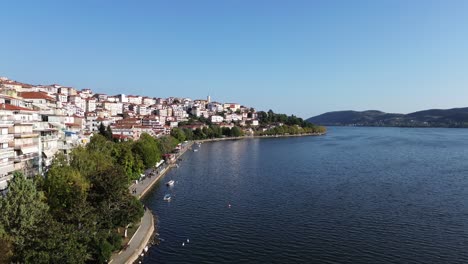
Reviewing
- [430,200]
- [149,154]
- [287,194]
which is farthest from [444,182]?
[149,154]

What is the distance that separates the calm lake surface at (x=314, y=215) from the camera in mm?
21250

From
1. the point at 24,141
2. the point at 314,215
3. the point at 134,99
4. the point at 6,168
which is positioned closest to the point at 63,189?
the point at 6,168

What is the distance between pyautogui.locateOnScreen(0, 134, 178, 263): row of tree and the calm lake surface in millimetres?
3084

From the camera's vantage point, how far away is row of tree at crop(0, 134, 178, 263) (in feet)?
48.0

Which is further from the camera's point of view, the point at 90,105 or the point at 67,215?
the point at 90,105

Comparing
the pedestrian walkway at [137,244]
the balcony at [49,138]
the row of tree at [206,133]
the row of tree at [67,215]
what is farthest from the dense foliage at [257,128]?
the row of tree at [67,215]

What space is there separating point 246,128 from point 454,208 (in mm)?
108129

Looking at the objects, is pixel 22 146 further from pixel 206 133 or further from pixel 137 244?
pixel 206 133

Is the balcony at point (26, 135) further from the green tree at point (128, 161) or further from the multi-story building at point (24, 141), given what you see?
the green tree at point (128, 161)

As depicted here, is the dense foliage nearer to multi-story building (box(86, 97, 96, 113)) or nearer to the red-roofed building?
multi-story building (box(86, 97, 96, 113))

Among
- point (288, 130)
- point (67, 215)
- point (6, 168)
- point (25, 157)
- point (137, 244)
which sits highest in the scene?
point (288, 130)

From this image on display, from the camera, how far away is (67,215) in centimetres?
1780

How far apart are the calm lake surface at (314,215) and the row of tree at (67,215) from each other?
308 cm

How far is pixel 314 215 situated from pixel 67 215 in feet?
55.2
